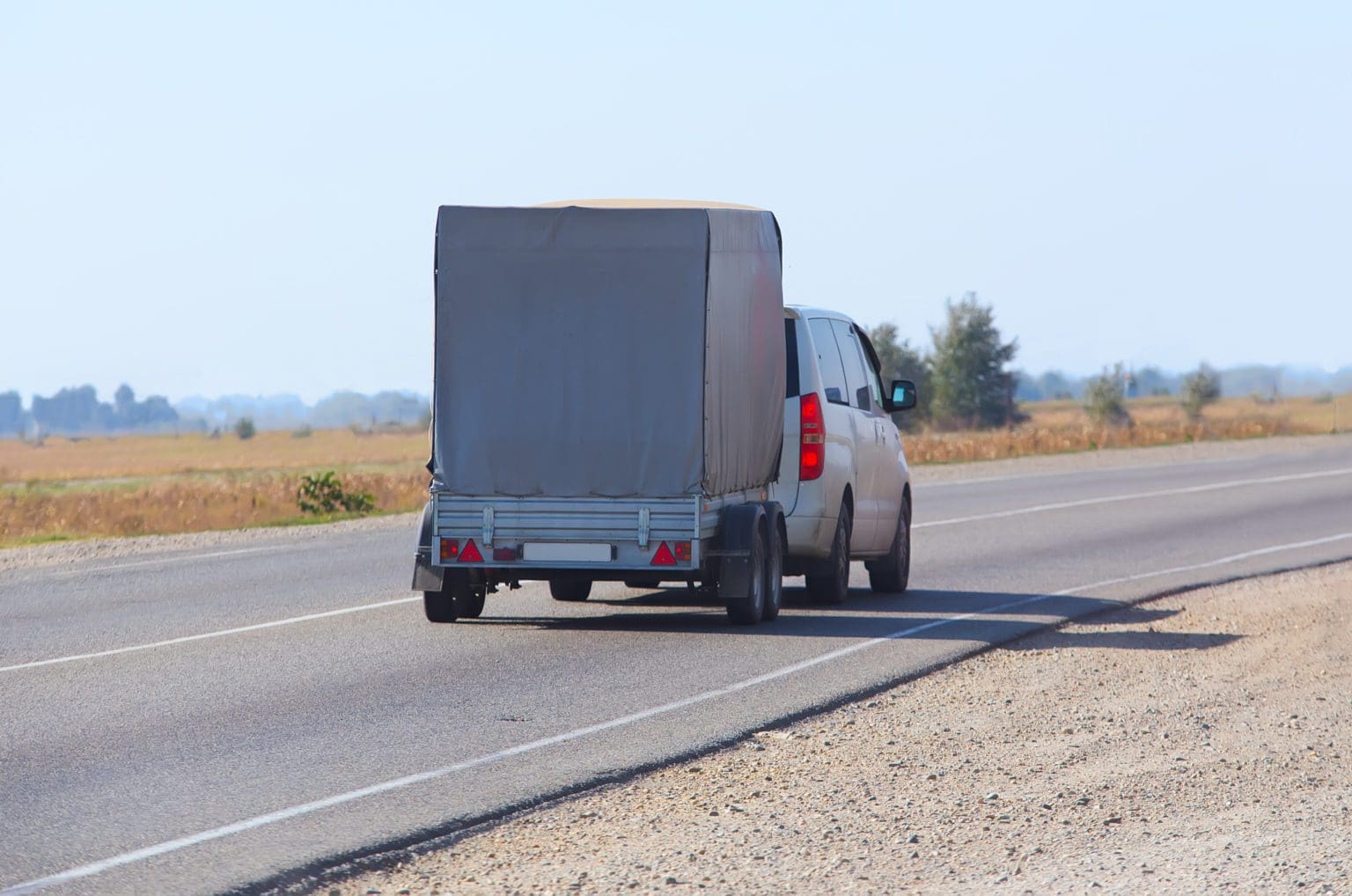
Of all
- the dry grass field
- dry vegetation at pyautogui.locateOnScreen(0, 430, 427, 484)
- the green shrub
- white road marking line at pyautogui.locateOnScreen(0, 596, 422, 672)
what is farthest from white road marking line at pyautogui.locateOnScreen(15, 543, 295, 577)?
dry vegetation at pyautogui.locateOnScreen(0, 430, 427, 484)

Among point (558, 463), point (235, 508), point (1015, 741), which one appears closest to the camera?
point (1015, 741)

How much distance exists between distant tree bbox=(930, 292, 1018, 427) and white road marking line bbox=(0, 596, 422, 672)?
7210 cm

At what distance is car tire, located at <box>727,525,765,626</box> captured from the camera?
12.7m

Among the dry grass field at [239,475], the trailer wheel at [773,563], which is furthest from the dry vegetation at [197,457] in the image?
the trailer wheel at [773,563]

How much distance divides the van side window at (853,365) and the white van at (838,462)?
0.4 inches

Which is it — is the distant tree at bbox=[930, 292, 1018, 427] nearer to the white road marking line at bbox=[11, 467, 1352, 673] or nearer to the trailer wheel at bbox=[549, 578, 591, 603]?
the white road marking line at bbox=[11, 467, 1352, 673]

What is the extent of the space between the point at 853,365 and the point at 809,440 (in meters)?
1.48

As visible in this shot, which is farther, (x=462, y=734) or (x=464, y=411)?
(x=464, y=411)

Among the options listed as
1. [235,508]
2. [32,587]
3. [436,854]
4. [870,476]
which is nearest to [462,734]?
[436,854]

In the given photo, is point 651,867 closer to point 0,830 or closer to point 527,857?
point 527,857

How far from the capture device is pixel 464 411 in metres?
12.6

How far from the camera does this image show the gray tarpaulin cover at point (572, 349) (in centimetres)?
1245

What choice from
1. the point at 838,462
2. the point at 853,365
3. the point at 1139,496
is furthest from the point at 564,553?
the point at 1139,496

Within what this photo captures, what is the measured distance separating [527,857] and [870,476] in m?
8.99
